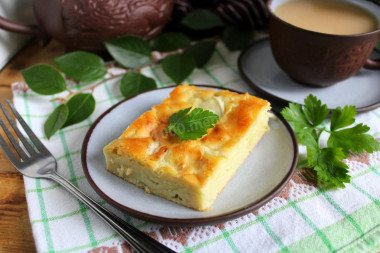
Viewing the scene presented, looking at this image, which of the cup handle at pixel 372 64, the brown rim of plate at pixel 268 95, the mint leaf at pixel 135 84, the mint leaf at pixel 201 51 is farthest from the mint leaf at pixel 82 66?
the cup handle at pixel 372 64

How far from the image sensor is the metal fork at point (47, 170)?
116 centimetres

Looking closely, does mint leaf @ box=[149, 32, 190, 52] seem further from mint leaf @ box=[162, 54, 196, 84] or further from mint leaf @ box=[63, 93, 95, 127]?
mint leaf @ box=[63, 93, 95, 127]

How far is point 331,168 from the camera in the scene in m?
1.42

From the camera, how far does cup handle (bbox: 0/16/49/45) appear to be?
1934mm

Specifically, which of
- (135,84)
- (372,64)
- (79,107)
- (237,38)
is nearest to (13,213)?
(79,107)

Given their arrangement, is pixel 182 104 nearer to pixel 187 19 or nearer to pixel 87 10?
pixel 87 10

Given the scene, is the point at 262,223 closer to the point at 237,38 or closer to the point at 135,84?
the point at 135,84

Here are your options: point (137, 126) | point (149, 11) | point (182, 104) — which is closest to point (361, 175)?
point (182, 104)

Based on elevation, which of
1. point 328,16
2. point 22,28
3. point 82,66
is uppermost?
point 328,16

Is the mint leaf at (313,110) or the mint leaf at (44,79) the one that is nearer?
the mint leaf at (313,110)

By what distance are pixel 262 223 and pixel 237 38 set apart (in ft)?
4.25

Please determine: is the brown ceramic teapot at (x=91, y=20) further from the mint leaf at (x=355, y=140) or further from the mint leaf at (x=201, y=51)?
the mint leaf at (x=355, y=140)

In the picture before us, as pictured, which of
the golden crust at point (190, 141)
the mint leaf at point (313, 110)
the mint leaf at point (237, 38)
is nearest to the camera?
the golden crust at point (190, 141)

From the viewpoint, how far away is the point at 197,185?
1168 mm
